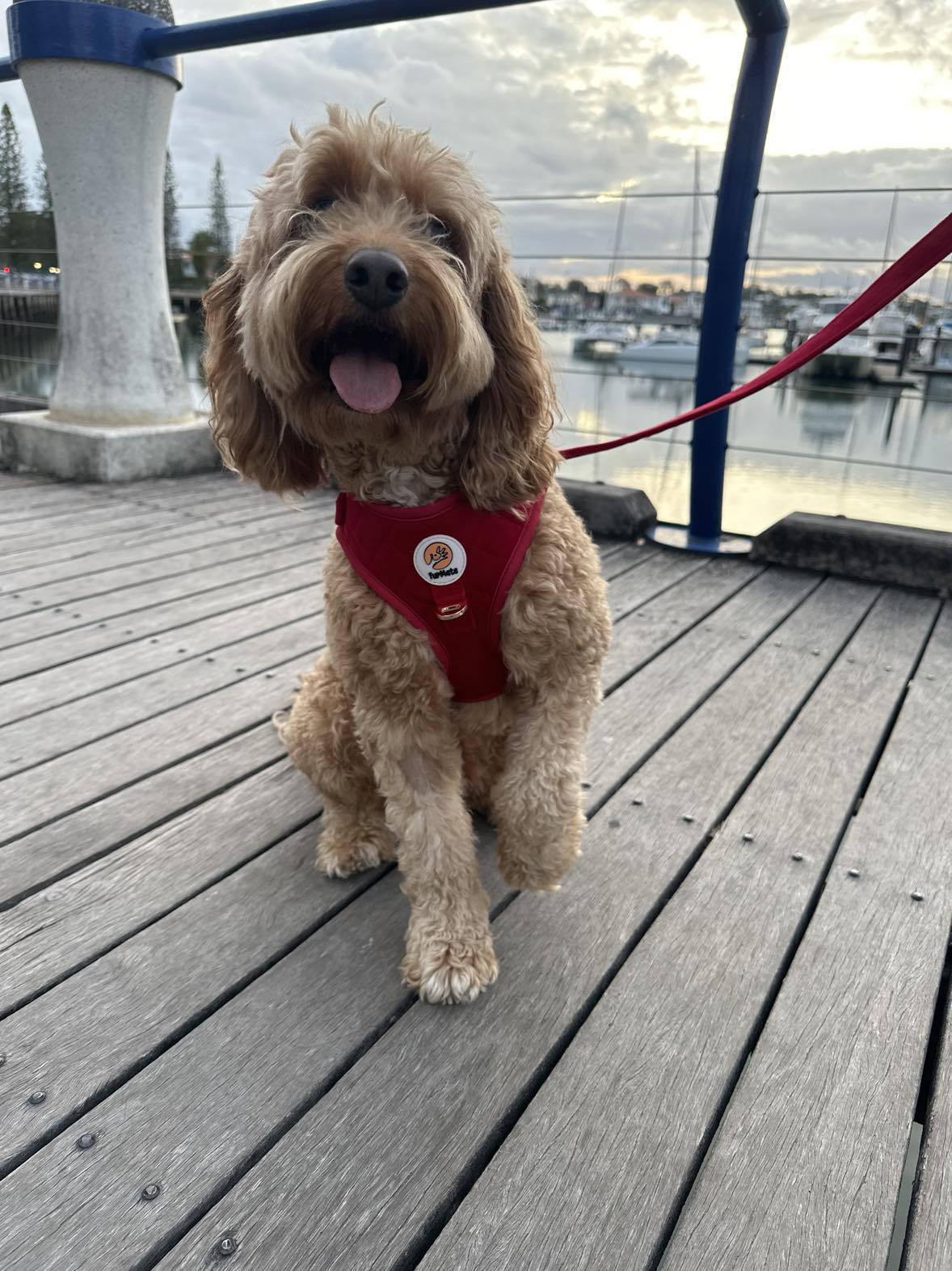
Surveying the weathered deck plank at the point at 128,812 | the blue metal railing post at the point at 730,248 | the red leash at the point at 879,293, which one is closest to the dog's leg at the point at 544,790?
the weathered deck plank at the point at 128,812

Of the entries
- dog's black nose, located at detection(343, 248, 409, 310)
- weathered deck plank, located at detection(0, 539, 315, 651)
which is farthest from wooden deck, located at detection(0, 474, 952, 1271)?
dog's black nose, located at detection(343, 248, 409, 310)

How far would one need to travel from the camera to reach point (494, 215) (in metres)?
1.61

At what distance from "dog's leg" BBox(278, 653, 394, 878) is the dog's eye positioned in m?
0.93

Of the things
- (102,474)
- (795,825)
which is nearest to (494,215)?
(795,825)

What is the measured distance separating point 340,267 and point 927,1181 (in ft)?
5.42

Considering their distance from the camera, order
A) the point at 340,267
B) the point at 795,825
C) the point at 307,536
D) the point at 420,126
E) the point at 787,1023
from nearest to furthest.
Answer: the point at 340,267, the point at 787,1023, the point at 420,126, the point at 795,825, the point at 307,536

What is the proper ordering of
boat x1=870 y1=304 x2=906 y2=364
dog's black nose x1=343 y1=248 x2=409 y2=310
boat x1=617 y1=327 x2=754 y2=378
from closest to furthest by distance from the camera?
dog's black nose x1=343 y1=248 x2=409 y2=310 → boat x1=870 y1=304 x2=906 y2=364 → boat x1=617 y1=327 x2=754 y2=378

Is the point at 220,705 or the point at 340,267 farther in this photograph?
the point at 220,705

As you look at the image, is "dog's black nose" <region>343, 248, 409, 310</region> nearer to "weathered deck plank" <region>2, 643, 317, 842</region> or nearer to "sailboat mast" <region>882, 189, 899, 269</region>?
"weathered deck plank" <region>2, 643, 317, 842</region>

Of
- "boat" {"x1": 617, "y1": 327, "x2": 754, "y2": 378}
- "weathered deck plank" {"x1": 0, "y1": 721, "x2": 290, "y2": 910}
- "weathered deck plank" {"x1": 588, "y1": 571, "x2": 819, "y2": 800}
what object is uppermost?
"boat" {"x1": 617, "y1": 327, "x2": 754, "y2": 378}

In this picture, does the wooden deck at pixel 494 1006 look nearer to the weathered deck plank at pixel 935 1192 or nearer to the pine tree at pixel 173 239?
the weathered deck plank at pixel 935 1192

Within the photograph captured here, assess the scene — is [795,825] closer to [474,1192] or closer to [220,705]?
[474,1192]

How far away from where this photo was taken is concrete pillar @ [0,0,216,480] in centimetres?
433

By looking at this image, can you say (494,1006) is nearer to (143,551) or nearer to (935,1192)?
(935,1192)
